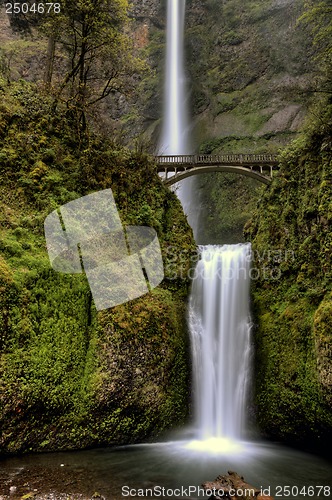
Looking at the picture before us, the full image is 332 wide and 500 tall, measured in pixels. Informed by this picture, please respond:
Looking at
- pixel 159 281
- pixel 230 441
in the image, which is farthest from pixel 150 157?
pixel 230 441

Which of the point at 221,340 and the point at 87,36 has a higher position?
the point at 87,36

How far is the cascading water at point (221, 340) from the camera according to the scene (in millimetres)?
9562

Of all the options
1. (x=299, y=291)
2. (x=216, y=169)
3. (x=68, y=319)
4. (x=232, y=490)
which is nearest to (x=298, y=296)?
(x=299, y=291)

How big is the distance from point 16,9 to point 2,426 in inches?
576

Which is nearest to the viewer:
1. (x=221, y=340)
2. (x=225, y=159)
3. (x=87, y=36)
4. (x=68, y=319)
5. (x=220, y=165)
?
(x=68, y=319)

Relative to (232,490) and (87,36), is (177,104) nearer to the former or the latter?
(87,36)

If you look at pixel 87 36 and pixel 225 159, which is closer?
pixel 87 36

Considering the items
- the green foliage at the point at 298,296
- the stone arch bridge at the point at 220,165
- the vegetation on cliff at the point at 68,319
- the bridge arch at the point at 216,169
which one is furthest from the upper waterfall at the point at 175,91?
the green foliage at the point at 298,296

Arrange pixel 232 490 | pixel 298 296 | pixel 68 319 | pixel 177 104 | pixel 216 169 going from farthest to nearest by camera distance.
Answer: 1. pixel 177 104
2. pixel 216 169
3. pixel 298 296
4. pixel 68 319
5. pixel 232 490

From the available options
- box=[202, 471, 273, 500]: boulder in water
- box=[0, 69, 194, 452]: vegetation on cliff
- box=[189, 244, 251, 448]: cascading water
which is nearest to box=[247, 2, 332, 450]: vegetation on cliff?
box=[189, 244, 251, 448]: cascading water

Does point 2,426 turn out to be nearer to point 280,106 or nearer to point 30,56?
point 280,106

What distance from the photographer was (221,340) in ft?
34.5

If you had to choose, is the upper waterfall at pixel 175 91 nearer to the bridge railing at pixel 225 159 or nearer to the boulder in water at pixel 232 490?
the bridge railing at pixel 225 159

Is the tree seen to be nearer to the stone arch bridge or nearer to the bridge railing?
the bridge railing
